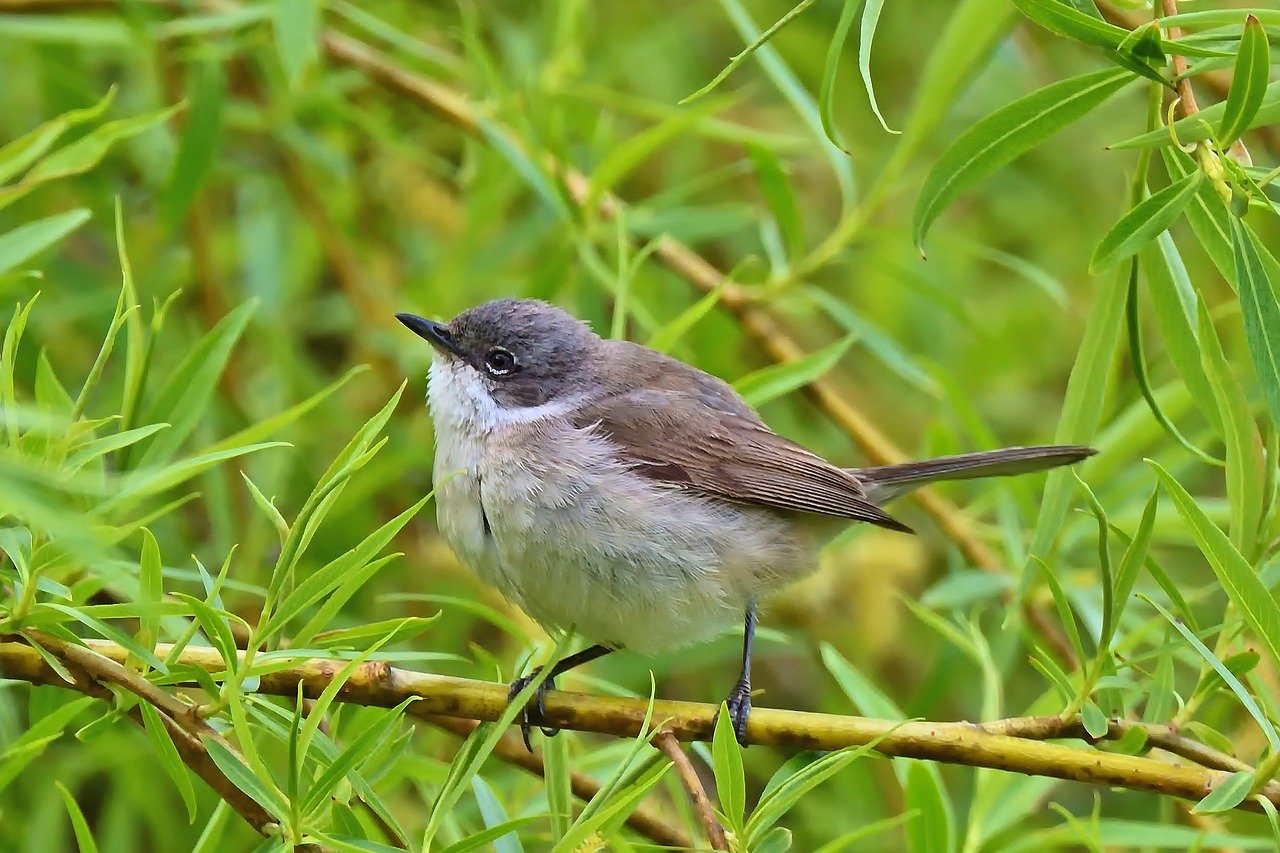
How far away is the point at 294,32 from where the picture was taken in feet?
10.7

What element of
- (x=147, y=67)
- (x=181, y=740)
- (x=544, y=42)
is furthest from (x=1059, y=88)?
(x=147, y=67)

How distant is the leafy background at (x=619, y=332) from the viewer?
2176 millimetres

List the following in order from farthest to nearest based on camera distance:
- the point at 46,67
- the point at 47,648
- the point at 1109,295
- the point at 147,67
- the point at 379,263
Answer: the point at 379,263
the point at 147,67
the point at 46,67
the point at 1109,295
the point at 47,648

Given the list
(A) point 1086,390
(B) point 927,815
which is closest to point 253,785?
(B) point 927,815

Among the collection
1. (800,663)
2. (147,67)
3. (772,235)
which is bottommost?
(800,663)

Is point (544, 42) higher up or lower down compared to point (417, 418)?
higher up

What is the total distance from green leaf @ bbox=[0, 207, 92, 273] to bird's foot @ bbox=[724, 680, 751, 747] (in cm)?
153

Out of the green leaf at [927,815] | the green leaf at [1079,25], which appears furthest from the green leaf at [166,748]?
the green leaf at [1079,25]

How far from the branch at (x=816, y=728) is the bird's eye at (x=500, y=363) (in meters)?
1.69

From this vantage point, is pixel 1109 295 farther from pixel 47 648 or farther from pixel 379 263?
pixel 379 263

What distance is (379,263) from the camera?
4.91 metres

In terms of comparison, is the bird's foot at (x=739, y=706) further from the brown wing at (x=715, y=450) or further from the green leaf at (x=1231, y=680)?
the green leaf at (x=1231, y=680)

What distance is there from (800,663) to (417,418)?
1730 millimetres

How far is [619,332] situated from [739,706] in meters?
0.88
